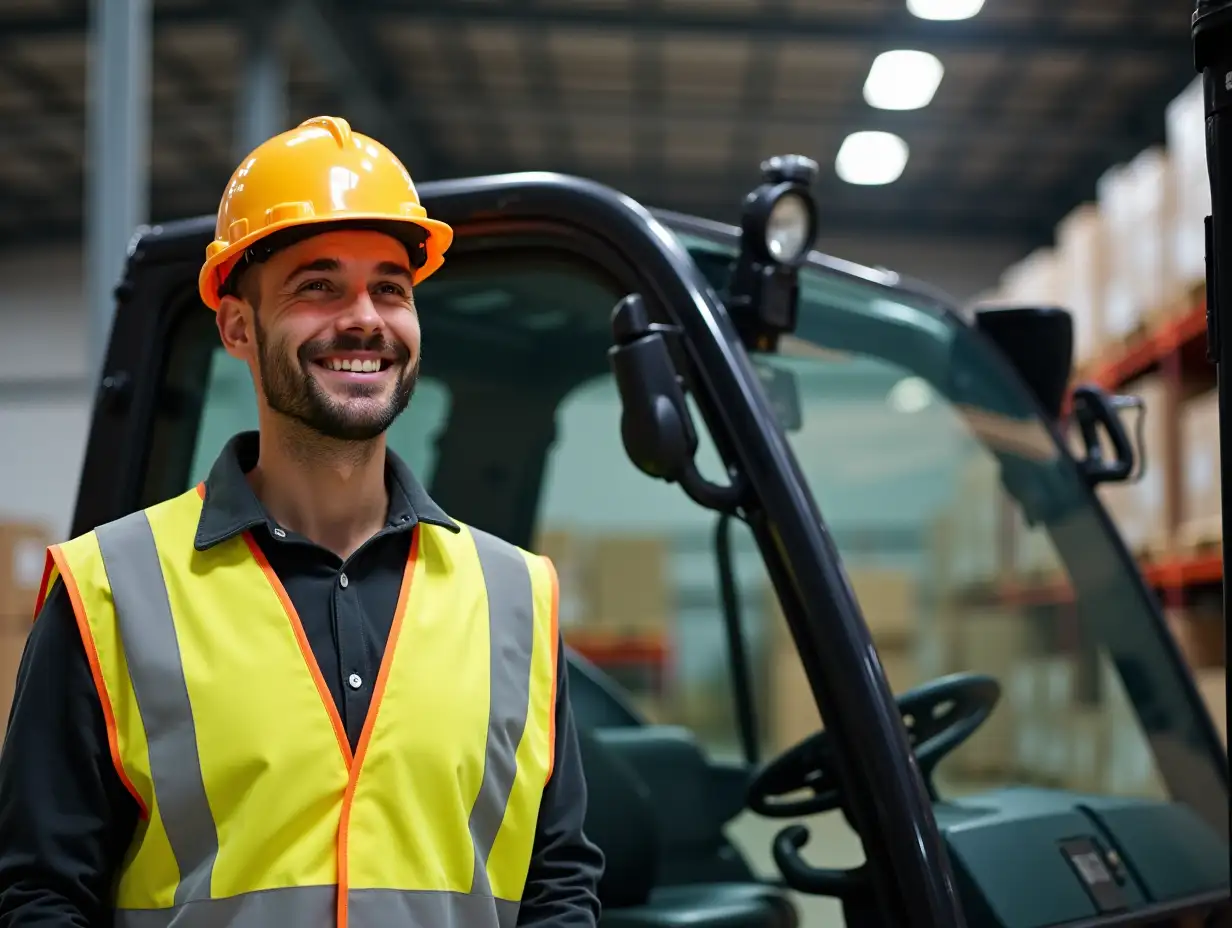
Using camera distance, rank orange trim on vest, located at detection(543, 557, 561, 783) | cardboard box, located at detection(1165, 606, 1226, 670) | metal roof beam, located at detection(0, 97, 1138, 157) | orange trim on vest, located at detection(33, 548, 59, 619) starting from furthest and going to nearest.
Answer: metal roof beam, located at detection(0, 97, 1138, 157), cardboard box, located at detection(1165, 606, 1226, 670), orange trim on vest, located at detection(543, 557, 561, 783), orange trim on vest, located at detection(33, 548, 59, 619)

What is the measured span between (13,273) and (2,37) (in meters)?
4.55

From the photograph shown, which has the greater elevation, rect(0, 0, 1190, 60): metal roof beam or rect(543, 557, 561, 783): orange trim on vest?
rect(0, 0, 1190, 60): metal roof beam

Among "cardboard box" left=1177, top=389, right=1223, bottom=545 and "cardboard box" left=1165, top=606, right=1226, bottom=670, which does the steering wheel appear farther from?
"cardboard box" left=1165, top=606, right=1226, bottom=670

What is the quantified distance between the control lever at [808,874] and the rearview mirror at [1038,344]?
3.84 feet

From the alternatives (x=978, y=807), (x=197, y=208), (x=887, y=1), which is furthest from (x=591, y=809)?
(x=197, y=208)

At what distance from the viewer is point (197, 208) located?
12.9 meters

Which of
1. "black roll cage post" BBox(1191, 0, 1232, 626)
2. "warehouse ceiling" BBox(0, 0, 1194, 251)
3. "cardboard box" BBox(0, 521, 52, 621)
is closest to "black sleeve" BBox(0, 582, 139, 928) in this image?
"black roll cage post" BBox(1191, 0, 1232, 626)

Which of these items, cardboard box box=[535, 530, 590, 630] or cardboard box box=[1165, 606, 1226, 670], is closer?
cardboard box box=[1165, 606, 1226, 670]

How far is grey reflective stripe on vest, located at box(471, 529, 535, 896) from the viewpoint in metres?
1.63

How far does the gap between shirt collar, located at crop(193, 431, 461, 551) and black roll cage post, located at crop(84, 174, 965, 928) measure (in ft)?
1.63

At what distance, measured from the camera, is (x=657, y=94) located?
34.3ft

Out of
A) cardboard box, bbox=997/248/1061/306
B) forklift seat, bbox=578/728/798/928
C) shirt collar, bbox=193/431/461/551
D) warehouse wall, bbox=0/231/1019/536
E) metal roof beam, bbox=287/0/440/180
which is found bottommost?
forklift seat, bbox=578/728/798/928

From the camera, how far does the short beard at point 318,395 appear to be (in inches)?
64.3

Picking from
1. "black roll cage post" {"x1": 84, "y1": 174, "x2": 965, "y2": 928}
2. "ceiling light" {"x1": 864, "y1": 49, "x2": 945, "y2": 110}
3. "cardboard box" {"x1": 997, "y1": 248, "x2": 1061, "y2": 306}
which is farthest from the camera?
"ceiling light" {"x1": 864, "y1": 49, "x2": 945, "y2": 110}
